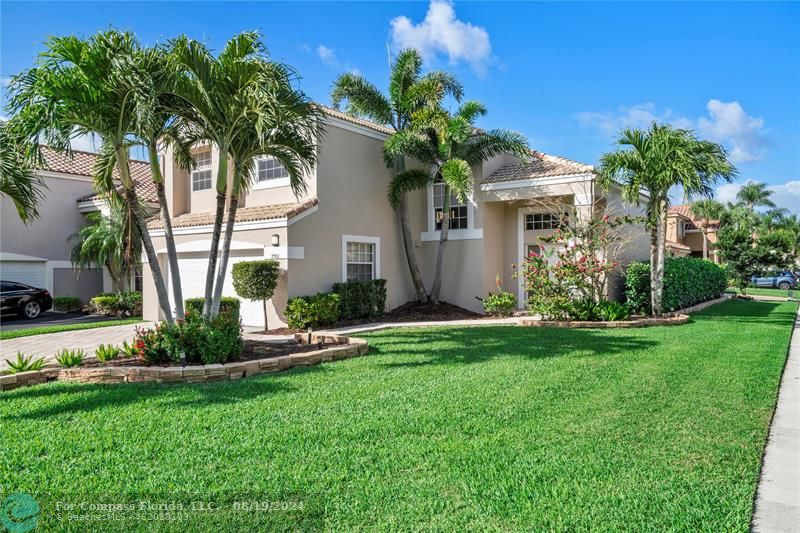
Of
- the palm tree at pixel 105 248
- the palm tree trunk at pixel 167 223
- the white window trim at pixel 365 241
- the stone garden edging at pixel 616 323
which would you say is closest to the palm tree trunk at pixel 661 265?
the stone garden edging at pixel 616 323

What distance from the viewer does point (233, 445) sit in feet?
→ 15.6

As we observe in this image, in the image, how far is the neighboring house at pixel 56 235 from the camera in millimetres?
20781

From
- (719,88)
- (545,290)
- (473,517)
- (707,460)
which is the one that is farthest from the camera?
(719,88)

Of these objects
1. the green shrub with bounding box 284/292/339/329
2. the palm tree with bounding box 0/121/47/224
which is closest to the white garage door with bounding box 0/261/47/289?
the green shrub with bounding box 284/292/339/329

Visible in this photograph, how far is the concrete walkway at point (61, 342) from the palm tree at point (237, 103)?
13.0 feet

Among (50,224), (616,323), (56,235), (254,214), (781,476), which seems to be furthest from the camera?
(56,235)

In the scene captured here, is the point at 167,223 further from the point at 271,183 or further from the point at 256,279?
the point at 271,183

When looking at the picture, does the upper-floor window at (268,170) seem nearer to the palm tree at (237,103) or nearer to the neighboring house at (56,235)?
the palm tree at (237,103)

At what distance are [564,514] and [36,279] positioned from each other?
78.9 ft

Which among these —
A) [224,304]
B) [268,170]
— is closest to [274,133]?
[224,304]

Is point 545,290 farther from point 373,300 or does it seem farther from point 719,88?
point 719,88

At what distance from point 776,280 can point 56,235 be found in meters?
45.2

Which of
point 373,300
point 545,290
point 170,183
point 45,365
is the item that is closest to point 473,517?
point 45,365

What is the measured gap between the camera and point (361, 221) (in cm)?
1628
